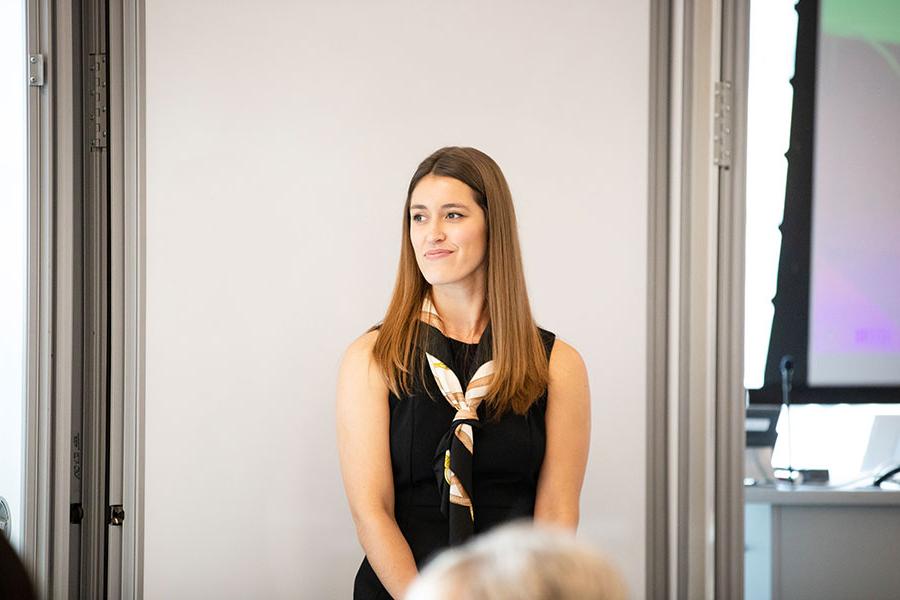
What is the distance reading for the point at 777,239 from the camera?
3.51 m

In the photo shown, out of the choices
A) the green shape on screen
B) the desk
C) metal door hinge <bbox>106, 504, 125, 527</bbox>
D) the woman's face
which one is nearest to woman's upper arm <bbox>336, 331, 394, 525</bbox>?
the woman's face

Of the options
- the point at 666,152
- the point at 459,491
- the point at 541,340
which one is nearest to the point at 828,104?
the point at 666,152

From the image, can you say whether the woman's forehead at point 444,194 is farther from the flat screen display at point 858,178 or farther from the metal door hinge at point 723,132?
the flat screen display at point 858,178

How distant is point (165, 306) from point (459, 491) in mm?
1034

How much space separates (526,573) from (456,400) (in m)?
1.27

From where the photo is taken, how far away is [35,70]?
249cm

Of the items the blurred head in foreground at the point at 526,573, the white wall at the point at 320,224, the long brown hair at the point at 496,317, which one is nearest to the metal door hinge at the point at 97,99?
the white wall at the point at 320,224

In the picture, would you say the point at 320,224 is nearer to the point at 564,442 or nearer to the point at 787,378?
the point at 564,442

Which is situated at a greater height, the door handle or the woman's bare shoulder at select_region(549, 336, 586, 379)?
the woman's bare shoulder at select_region(549, 336, 586, 379)

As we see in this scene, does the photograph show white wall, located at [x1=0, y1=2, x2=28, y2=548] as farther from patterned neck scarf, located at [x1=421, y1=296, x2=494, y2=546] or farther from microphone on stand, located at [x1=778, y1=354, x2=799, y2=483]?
microphone on stand, located at [x1=778, y1=354, x2=799, y2=483]

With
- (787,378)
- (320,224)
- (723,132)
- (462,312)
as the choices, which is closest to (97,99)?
(320,224)

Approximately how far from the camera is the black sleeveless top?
218cm

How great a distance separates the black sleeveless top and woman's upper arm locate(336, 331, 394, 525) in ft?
0.08

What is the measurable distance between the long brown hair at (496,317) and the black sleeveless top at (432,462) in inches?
1.6
